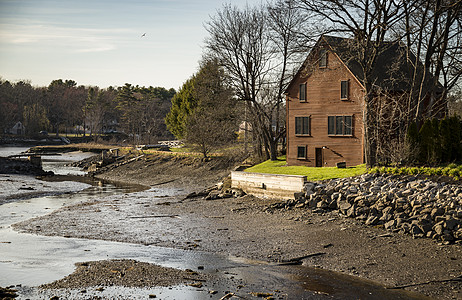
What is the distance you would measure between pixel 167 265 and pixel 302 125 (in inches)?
892

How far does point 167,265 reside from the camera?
1644 centimetres

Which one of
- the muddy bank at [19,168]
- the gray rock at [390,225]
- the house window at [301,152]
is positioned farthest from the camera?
the muddy bank at [19,168]

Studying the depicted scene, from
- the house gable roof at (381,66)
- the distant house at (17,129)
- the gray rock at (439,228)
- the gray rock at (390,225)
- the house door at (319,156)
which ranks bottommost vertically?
the gray rock at (390,225)

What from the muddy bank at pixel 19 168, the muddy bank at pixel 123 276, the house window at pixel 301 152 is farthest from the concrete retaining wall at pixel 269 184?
the muddy bank at pixel 19 168

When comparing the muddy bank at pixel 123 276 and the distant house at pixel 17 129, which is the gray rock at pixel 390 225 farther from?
the distant house at pixel 17 129

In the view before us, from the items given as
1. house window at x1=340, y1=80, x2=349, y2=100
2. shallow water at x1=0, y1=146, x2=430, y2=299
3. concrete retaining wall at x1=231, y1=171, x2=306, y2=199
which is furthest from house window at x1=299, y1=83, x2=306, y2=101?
shallow water at x1=0, y1=146, x2=430, y2=299

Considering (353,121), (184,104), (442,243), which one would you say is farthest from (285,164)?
(184,104)

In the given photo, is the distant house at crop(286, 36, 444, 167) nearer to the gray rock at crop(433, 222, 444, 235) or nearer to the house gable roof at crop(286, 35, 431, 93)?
the house gable roof at crop(286, 35, 431, 93)

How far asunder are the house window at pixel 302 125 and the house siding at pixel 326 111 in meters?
0.26

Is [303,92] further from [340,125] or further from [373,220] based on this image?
[373,220]

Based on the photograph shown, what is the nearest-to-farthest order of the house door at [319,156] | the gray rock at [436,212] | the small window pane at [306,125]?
the gray rock at [436,212]
the house door at [319,156]
the small window pane at [306,125]

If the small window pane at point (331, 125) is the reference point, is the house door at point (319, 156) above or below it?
below

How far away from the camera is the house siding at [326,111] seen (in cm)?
3359

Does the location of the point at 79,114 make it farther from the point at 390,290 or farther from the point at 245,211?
the point at 390,290
